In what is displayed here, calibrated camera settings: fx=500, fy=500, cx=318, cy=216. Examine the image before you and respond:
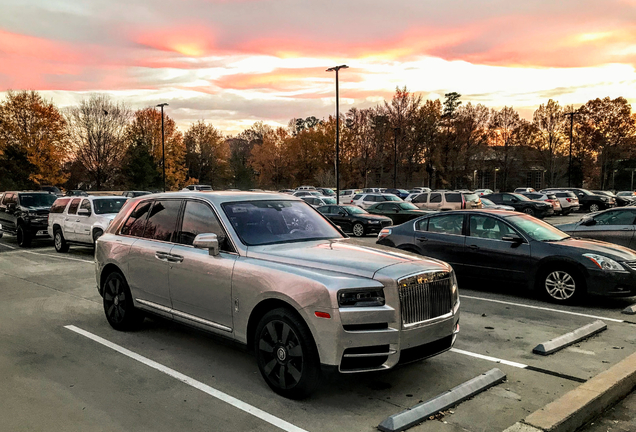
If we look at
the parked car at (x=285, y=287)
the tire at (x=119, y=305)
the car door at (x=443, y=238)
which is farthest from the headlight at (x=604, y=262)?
the tire at (x=119, y=305)

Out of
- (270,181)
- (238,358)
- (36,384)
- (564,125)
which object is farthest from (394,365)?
(270,181)

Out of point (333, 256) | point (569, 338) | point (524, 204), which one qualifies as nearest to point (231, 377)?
point (333, 256)

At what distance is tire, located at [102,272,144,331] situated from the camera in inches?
249

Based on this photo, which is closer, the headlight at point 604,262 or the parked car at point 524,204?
the headlight at point 604,262

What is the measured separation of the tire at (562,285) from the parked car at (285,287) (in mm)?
4167

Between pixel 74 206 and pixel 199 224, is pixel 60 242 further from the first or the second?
pixel 199 224

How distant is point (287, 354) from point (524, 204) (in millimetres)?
28794

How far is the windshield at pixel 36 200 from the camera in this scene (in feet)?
61.6

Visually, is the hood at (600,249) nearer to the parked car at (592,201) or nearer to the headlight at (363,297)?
the headlight at (363,297)

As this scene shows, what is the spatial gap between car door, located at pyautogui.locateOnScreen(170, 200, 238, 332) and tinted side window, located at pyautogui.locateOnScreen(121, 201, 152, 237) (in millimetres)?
908

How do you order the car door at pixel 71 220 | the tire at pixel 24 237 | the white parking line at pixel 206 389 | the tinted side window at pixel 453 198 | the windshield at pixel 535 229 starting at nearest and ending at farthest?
the white parking line at pixel 206 389
the windshield at pixel 535 229
the car door at pixel 71 220
the tire at pixel 24 237
the tinted side window at pixel 453 198

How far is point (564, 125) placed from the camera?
219 feet

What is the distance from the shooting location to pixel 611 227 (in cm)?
1157

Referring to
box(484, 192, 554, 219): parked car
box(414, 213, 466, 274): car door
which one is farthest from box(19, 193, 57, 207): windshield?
box(484, 192, 554, 219): parked car
